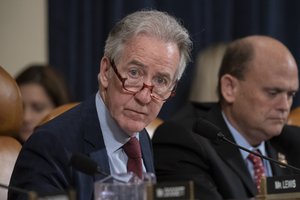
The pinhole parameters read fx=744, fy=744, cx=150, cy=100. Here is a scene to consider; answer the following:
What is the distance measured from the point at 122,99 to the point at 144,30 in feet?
0.75

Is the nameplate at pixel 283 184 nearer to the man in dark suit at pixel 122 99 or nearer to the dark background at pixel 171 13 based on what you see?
the man in dark suit at pixel 122 99

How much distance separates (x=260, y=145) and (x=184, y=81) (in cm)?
128

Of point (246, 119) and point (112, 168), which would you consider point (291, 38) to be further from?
point (112, 168)

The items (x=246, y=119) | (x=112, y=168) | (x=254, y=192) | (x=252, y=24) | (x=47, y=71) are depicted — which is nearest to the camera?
(x=112, y=168)

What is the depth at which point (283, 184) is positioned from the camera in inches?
86.1

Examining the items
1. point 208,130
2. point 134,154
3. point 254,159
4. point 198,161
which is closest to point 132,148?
point 134,154

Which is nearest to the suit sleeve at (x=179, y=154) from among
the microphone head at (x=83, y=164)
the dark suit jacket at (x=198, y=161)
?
the dark suit jacket at (x=198, y=161)

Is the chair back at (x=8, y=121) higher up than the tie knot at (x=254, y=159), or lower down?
higher up

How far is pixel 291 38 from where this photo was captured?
15.5ft

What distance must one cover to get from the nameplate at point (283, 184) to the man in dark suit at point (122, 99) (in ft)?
1.42

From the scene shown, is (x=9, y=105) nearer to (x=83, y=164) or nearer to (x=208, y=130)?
(x=208, y=130)

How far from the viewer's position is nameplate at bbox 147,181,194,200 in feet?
5.95

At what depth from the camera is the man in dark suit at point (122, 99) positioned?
2.24 meters

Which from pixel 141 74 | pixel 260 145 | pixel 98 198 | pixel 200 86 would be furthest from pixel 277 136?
pixel 98 198
